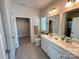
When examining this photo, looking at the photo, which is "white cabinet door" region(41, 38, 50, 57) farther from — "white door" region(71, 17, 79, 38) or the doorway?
the doorway

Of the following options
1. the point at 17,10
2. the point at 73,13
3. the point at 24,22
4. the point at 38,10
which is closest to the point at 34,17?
the point at 38,10

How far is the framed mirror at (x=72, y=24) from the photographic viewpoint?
6.57ft

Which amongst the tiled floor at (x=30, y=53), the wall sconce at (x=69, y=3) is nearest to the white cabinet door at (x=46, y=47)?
the tiled floor at (x=30, y=53)

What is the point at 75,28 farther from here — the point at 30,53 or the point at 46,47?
the point at 30,53

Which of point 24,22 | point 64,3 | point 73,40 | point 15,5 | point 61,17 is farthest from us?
point 24,22

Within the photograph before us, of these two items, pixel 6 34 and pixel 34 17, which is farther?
pixel 34 17

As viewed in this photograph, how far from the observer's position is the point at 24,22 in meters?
7.06

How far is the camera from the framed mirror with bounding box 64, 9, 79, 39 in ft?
6.57

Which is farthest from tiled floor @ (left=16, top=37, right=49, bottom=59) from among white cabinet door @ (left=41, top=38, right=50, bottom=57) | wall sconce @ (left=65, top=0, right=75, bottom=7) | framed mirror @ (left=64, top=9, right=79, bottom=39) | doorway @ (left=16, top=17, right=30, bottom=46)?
doorway @ (left=16, top=17, right=30, bottom=46)

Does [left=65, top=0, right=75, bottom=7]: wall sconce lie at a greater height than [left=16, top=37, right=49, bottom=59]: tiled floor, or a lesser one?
greater

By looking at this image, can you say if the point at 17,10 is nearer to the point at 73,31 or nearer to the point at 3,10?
the point at 3,10

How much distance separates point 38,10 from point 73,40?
3.68 m

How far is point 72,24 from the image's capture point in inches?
84.8

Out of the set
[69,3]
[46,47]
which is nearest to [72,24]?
[69,3]
